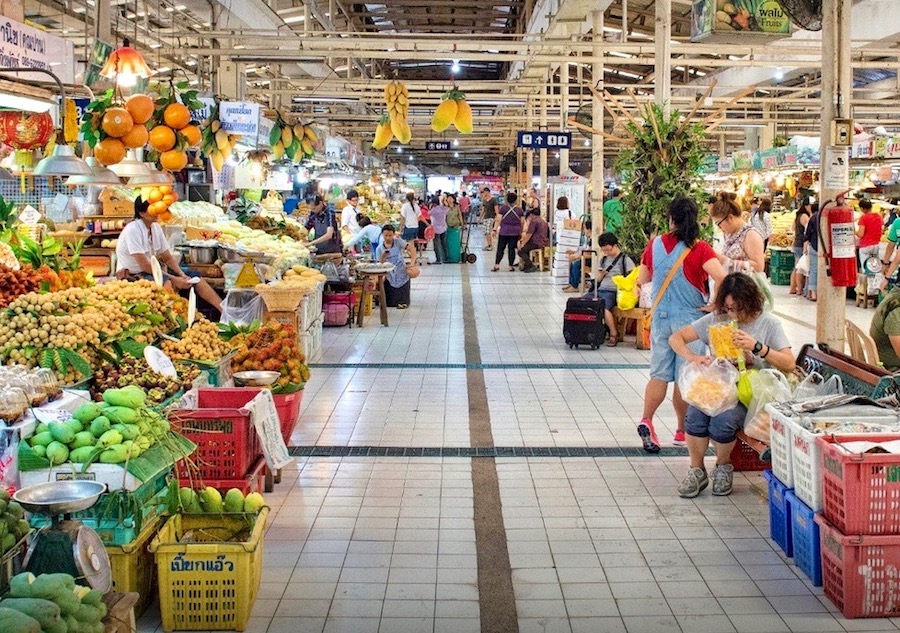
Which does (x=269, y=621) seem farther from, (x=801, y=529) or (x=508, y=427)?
(x=508, y=427)

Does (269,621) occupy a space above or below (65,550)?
below

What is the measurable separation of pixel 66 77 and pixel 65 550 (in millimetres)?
4530

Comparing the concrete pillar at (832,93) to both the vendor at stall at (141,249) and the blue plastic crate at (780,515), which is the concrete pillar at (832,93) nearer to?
the blue plastic crate at (780,515)

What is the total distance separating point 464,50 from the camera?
14.9 m

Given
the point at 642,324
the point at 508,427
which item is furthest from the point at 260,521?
the point at 642,324

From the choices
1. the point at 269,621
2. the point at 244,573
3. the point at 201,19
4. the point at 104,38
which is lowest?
the point at 269,621

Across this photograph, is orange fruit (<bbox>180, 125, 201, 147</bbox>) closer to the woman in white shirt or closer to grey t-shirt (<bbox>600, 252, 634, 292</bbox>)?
grey t-shirt (<bbox>600, 252, 634, 292</bbox>)

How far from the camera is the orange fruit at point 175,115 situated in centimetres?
829

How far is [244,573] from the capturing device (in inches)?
156

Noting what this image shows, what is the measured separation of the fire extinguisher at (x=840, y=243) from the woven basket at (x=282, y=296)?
189 inches

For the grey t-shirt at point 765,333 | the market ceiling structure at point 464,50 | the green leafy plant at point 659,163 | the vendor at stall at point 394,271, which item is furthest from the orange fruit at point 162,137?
the vendor at stall at point 394,271

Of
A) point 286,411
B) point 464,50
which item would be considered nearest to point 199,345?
point 286,411

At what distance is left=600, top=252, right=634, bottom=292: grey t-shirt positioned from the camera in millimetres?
11141

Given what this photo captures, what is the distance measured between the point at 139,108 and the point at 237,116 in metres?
3.90
